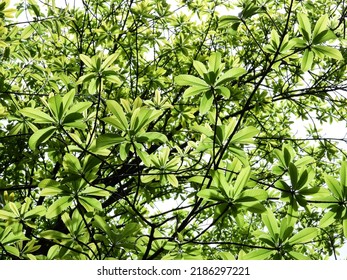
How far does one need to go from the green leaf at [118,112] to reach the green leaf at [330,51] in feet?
3.75

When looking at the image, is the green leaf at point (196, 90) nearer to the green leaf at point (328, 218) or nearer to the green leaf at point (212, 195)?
the green leaf at point (212, 195)

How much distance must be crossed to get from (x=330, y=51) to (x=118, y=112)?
3.96 feet

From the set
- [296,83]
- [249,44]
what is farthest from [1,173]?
[296,83]

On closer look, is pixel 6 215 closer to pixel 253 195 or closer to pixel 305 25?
pixel 253 195

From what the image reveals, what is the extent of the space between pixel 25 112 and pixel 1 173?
326 cm

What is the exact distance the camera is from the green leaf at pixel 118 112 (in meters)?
1.84

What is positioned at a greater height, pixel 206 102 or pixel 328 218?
pixel 206 102

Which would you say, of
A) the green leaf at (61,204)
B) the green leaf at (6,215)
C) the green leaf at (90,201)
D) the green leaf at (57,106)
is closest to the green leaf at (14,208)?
the green leaf at (6,215)

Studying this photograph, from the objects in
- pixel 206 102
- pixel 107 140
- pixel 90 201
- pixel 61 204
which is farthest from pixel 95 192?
pixel 206 102

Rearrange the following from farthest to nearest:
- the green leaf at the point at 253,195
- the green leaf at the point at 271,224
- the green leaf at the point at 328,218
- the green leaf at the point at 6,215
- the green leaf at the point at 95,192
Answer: the green leaf at the point at 6,215 < the green leaf at the point at 95,192 < the green leaf at the point at 271,224 < the green leaf at the point at 328,218 < the green leaf at the point at 253,195

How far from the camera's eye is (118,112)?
1.86 meters

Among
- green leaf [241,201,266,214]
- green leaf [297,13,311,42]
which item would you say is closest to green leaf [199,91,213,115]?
green leaf [241,201,266,214]

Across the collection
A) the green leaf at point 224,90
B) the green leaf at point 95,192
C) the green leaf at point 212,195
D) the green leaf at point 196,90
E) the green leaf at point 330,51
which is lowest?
the green leaf at point 212,195

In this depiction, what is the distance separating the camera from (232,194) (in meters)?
1.87
